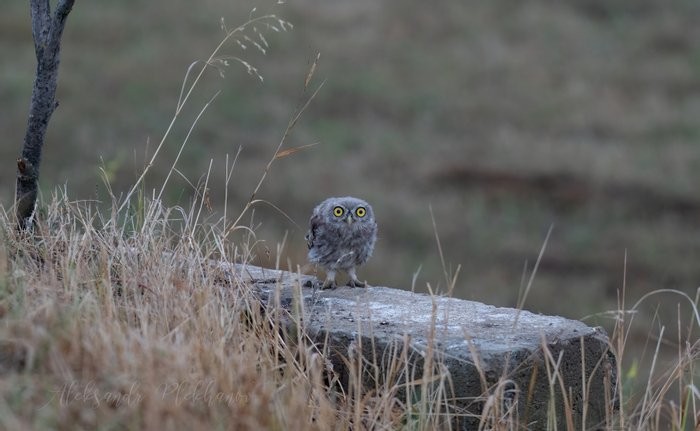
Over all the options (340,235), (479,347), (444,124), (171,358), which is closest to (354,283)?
(340,235)

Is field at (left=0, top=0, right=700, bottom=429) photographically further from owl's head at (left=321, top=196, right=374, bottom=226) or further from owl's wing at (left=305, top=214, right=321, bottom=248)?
owl's head at (left=321, top=196, right=374, bottom=226)

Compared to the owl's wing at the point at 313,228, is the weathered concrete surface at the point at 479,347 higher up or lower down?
lower down

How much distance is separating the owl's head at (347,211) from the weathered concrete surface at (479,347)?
41 centimetres

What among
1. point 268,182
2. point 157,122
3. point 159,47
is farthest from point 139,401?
point 159,47

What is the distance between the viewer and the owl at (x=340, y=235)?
15.0 ft

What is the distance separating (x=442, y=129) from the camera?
17.4 meters

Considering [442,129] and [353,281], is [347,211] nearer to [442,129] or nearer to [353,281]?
[353,281]

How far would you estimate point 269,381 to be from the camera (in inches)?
131

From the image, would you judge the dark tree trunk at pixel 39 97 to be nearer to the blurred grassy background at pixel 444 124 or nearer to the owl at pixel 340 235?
the owl at pixel 340 235

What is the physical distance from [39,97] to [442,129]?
44.0 ft

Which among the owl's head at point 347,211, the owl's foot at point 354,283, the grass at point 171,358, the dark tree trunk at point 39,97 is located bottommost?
the owl's foot at point 354,283

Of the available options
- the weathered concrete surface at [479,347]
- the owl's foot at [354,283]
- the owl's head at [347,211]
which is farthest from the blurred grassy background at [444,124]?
the weathered concrete surface at [479,347]

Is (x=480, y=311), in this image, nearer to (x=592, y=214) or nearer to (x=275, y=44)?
(x=592, y=214)

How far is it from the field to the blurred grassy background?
4 cm
